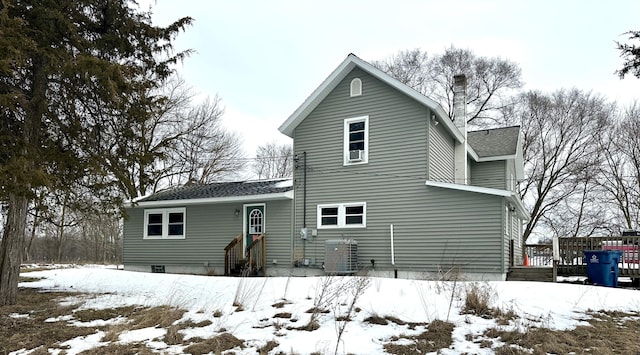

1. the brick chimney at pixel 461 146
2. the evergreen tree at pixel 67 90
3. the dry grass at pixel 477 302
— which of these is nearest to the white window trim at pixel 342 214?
the brick chimney at pixel 461 146

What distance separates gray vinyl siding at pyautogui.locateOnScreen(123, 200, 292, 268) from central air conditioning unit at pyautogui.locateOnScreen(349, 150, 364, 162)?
261cm

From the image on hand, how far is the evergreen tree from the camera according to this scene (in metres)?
7.92

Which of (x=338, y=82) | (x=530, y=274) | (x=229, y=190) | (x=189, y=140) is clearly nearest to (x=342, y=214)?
(x=338, y=82)

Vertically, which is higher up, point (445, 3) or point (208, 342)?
point (445, 3)

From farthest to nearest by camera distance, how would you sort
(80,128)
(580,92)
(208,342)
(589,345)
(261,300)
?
(580,92), (80,128), (261,300), (208,342), (589,345)

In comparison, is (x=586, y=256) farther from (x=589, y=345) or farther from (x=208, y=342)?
(x=208, y=342)

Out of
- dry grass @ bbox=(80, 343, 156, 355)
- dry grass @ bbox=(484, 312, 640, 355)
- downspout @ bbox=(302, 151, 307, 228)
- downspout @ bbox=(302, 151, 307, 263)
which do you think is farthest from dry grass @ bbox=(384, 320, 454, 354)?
downspout @ bbox=(302, 151, 307, 228)

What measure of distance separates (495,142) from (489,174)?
163 centimetres

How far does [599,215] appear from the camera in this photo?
29.9m

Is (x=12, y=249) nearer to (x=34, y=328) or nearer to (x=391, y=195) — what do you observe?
(x=34, y=328)

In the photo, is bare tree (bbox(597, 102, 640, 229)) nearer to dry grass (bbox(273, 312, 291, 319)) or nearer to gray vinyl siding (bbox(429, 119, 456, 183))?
gray vinyl siding (bbox(429, 119, 456, 183))

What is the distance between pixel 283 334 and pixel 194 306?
2364 mm

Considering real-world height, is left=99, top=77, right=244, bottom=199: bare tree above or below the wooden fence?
above

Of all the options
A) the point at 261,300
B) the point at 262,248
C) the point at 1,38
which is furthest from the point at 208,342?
the point at 262,248
